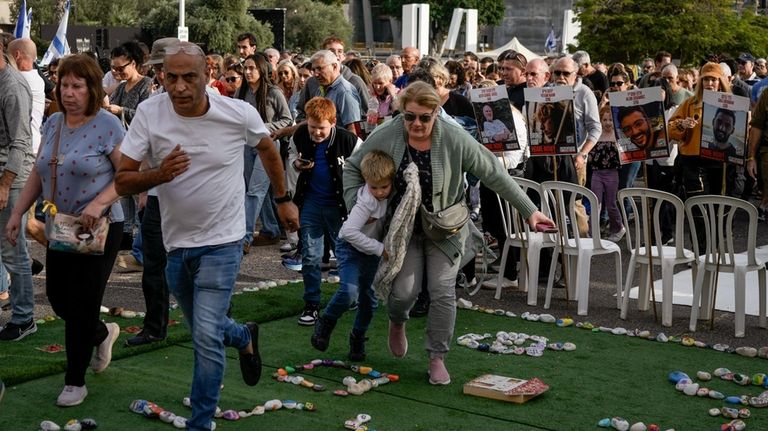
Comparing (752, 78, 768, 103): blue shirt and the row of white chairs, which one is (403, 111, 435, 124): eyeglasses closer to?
the row of white chairs

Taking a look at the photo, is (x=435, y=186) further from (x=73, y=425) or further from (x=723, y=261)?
(x=723, y=261)

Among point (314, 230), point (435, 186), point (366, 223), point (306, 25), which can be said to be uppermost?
point (306, 25)

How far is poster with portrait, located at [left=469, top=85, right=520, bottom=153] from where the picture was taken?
32.5 ft

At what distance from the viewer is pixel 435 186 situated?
6910 millimetres

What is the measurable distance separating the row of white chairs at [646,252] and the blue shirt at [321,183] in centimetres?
186

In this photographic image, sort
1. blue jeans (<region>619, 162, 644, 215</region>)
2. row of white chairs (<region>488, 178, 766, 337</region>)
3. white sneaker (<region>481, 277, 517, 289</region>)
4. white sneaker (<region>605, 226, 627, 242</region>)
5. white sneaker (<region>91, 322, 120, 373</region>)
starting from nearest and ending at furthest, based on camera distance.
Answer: white sneaker (<region>91, 322, 120, 373</region>) < row of white chairs (<region>488, 178, 766, 337</region>) < white sneaker (<region>481, 277, 517, 289</region>) < white sneaker (<region>605, 226, 627, 242</region>) < blue jeans (<region>619, 162, 644, 215</region>)

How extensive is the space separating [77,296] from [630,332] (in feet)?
13.3

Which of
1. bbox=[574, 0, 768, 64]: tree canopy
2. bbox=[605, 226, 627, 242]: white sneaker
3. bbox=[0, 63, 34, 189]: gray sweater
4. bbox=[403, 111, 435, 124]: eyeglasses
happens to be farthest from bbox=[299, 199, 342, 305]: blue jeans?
bbox=[574, 0, 768, 64]: tree canopy

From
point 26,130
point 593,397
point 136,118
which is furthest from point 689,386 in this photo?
point 26,130

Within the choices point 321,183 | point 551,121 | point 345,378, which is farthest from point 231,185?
point 551,121

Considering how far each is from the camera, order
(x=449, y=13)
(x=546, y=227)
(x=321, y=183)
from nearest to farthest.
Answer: (x=546, y=227) < (x=321, y=183) < (x=449, y=13)

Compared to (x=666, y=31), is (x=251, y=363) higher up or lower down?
lower down

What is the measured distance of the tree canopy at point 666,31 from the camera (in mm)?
38156

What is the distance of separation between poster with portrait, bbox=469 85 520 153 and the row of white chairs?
0.41 m
